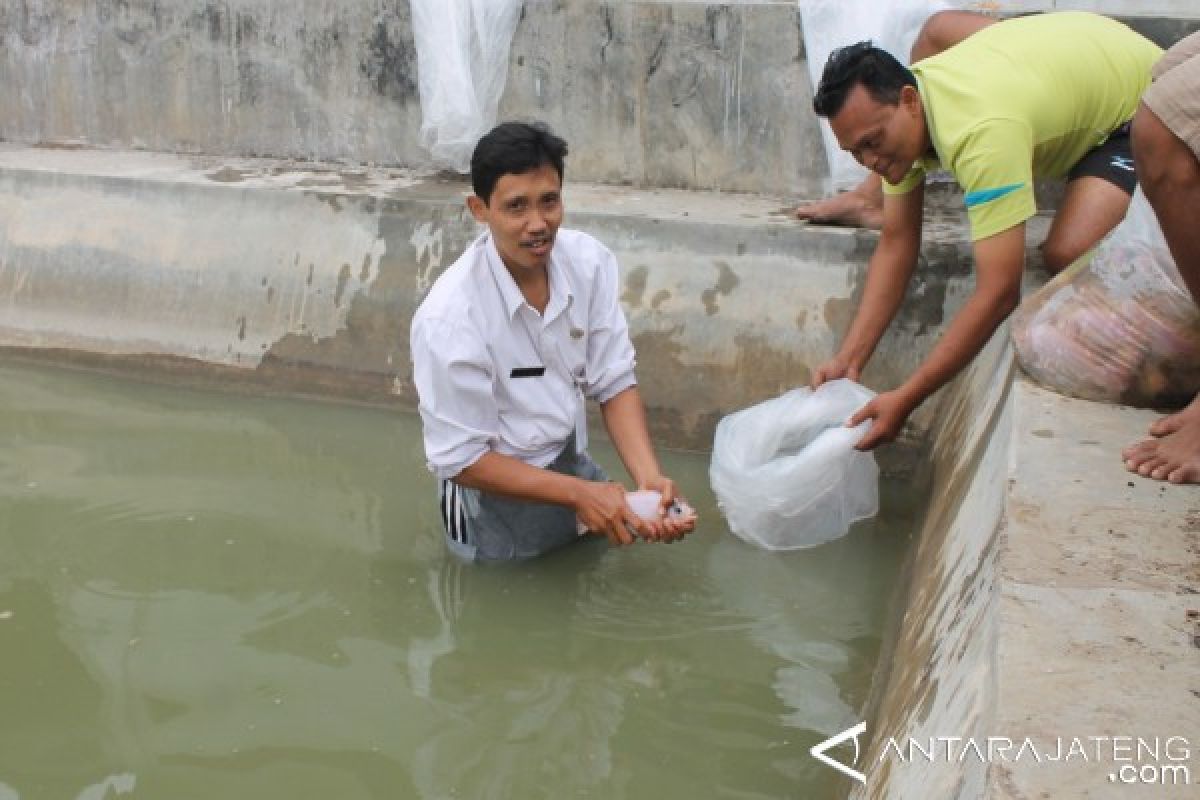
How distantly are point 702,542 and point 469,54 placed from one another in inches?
87.7

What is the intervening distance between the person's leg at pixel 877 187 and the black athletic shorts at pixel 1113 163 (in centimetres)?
63

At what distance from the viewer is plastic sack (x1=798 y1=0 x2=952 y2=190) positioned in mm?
4980

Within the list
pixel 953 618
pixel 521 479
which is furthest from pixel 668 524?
pixel 953 618

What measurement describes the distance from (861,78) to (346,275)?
2.31 metres

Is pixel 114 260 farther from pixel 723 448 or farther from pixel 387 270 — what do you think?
pixel 723 448

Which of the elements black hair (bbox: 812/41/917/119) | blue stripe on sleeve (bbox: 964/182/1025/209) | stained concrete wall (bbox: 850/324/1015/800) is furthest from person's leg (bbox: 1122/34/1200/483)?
black hair (bbox: 812/41/917/119)

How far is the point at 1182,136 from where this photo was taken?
2934mm

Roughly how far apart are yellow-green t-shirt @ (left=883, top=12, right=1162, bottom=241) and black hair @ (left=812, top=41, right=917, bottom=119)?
13 centimetres

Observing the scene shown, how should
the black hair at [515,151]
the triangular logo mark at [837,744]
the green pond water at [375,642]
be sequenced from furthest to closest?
the black hair at [515,151] < the green pond water at [375,642] < the triangular logo mark at [837,744]

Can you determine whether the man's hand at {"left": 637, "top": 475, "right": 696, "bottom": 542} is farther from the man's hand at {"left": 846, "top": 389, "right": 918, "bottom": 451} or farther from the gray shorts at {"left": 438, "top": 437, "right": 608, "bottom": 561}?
the man's hand at {"left": 846, "top": 389, "right": 918, "bottom": 451}

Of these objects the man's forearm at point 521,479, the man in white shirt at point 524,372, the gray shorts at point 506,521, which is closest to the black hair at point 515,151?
the man in white shirt at point 524,372

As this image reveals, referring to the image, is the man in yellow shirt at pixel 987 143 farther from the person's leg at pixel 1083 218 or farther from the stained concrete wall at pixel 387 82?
the stained concrete wall at pixel 387 82

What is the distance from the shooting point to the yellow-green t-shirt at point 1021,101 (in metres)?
3.67

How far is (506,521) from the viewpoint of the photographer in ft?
12.9
